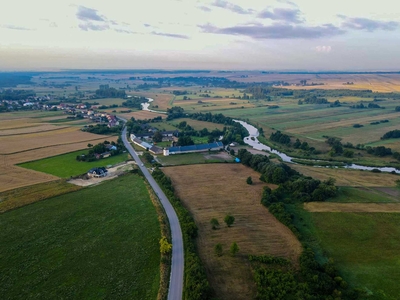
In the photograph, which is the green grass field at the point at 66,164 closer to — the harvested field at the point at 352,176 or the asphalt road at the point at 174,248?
the asphalt road at the point at 174,248

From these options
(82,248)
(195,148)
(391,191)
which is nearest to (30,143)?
(195,148)

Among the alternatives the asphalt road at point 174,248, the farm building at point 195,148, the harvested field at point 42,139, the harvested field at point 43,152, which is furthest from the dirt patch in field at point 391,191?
the harvested field at point 42,139

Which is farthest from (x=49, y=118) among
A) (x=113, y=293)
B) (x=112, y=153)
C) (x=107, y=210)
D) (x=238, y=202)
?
(x=113, y=293)

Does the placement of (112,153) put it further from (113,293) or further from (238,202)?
(113,293)

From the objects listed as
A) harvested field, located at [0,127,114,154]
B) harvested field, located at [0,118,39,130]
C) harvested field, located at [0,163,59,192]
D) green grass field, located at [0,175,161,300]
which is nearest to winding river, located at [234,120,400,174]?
green grass field, located at [0,175,161,300]

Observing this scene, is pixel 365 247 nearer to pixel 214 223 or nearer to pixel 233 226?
pixel 233 226

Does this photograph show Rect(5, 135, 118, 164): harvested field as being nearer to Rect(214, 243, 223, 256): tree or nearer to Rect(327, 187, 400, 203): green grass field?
Rect(214, 243, 223, 256): tree
